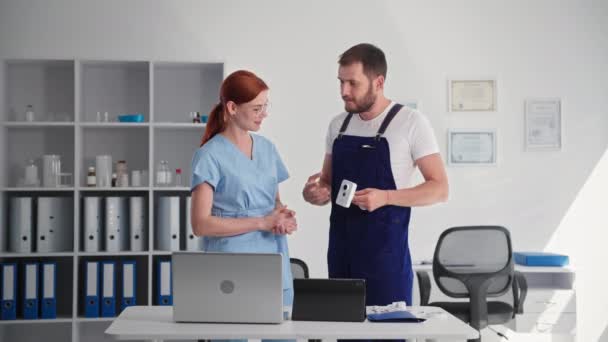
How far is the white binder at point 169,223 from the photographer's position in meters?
4.59

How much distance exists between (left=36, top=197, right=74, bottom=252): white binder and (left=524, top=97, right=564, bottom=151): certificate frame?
307cm

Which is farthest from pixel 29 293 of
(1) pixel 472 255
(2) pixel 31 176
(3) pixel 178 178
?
(1) pixel 472 255

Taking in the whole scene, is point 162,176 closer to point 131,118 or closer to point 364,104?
point 131,118

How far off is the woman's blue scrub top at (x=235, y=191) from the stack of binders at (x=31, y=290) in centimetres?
232

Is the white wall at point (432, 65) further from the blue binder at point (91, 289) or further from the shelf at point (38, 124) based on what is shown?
the blue binder at point (91, 289)

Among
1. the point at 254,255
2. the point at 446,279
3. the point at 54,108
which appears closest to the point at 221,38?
the point at 54,108

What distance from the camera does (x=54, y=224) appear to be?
457 centimetres

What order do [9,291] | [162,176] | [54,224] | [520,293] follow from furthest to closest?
[162,176], [54,224], [9,291], [520,293]

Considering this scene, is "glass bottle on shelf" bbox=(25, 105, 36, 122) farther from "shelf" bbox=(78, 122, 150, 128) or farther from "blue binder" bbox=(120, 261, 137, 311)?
"blue binder" bbox=(120, 261, 137, 311)

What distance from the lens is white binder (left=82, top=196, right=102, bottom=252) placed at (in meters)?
4.53

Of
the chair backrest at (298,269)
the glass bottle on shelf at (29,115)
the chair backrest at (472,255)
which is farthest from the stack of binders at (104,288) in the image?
the chair backrest at (472,255)

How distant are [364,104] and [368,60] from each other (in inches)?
7.0

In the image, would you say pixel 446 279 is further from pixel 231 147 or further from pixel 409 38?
pixel 231 147

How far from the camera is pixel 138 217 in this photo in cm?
459
